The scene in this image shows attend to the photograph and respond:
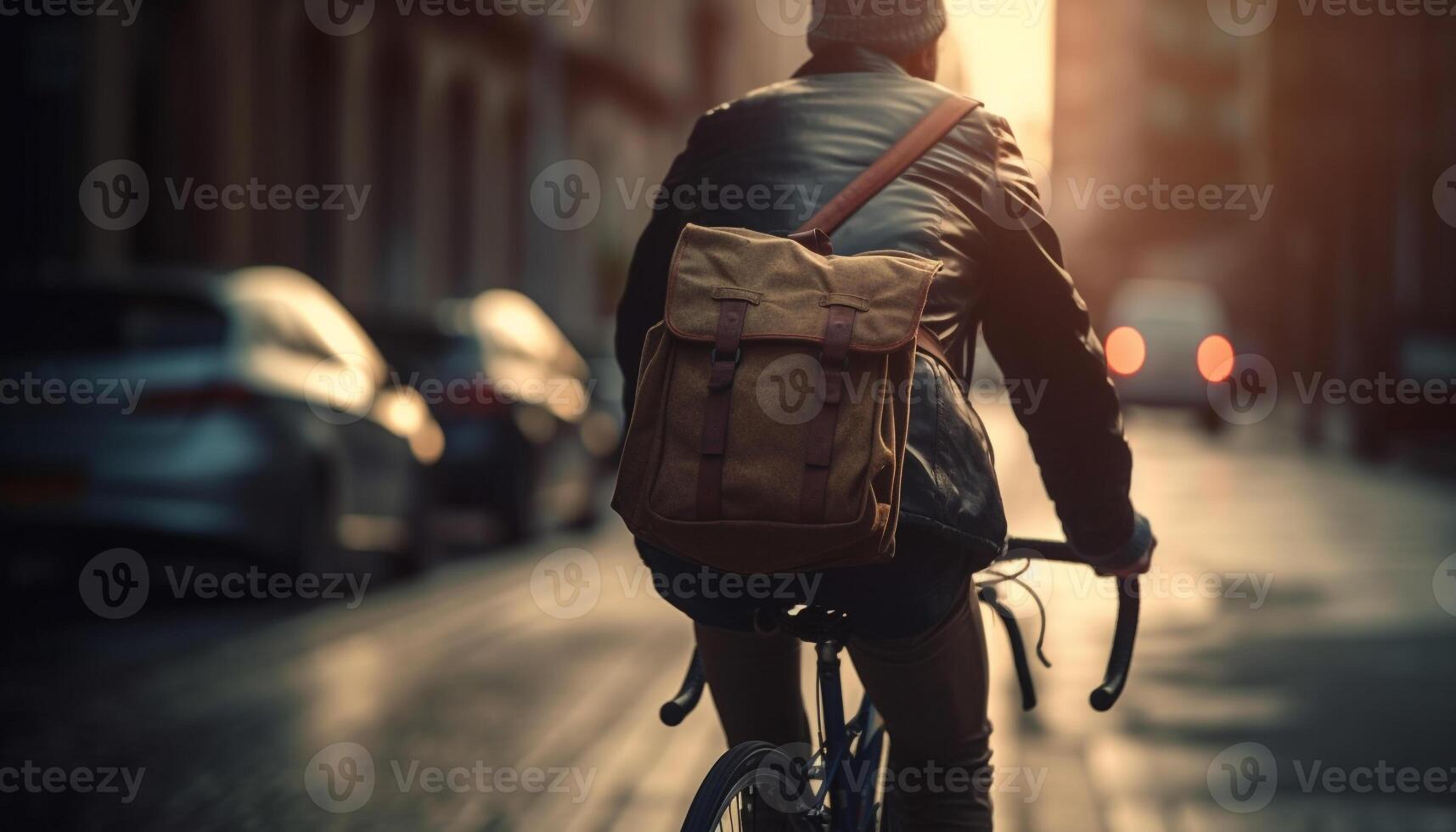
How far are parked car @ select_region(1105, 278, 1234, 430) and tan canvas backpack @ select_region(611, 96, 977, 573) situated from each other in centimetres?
2512

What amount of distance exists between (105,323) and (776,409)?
6.78 meters

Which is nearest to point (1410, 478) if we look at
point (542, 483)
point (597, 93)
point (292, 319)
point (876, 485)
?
point (542, 483)

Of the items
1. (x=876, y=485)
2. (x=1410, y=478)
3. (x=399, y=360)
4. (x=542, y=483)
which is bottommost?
(x=1410, y=478)

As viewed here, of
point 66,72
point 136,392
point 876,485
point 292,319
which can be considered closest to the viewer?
point 876,485

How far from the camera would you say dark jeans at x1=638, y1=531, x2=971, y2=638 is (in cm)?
274

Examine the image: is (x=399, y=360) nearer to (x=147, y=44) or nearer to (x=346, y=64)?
(x=147, y=44)

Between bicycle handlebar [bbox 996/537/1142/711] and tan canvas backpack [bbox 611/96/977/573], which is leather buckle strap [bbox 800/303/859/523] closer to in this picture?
tan canvas backpack [bbox 611/96/977/573]

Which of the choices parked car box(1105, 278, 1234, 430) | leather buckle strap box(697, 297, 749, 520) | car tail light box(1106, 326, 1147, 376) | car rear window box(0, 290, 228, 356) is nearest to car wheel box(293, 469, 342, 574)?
car rear window box(0, 290, 228, 356)

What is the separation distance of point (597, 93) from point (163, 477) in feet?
104

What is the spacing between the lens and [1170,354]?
92.1 ft

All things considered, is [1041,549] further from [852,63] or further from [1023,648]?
[852,63]

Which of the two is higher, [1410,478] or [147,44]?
[147,44]

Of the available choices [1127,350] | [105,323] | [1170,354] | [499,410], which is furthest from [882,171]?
[1170,354]

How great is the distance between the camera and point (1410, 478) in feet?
61.7
